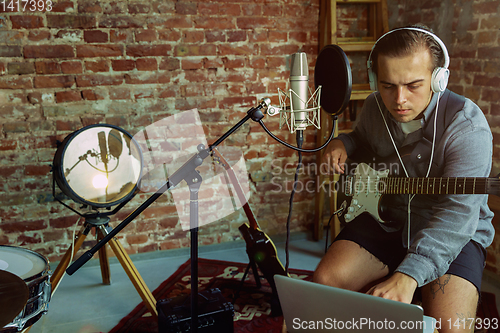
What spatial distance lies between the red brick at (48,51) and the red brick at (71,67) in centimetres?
4

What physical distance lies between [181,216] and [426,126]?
163cm

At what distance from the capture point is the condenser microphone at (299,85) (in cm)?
111

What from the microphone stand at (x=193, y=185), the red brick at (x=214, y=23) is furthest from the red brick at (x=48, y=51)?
the microphone stand at (x=193, y=185)

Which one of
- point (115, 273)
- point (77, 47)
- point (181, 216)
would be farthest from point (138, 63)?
point (115, 273)

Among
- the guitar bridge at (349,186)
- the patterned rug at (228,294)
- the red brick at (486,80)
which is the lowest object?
the patterned rug at (228,294)

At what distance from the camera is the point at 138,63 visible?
2301 mm

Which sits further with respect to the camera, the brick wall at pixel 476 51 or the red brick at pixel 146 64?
the red brick at pixel 146 64

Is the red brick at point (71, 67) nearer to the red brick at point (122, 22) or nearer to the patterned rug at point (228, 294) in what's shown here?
the red brick at point (122, 22)

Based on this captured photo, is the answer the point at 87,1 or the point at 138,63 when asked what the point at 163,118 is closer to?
the point at 138,63

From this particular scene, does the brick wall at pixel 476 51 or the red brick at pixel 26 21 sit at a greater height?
the red brick at pixel 26 21

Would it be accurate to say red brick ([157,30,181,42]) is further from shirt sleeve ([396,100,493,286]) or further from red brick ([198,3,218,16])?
shirt sleeve ([396,100,493,286])

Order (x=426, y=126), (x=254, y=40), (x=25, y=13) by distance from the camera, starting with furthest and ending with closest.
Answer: (x=254, y=40)
(x=25, y=13)
(x=426, y=126)

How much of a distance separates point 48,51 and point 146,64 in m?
0.51

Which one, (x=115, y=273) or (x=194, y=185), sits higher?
(x=194, y=185)
